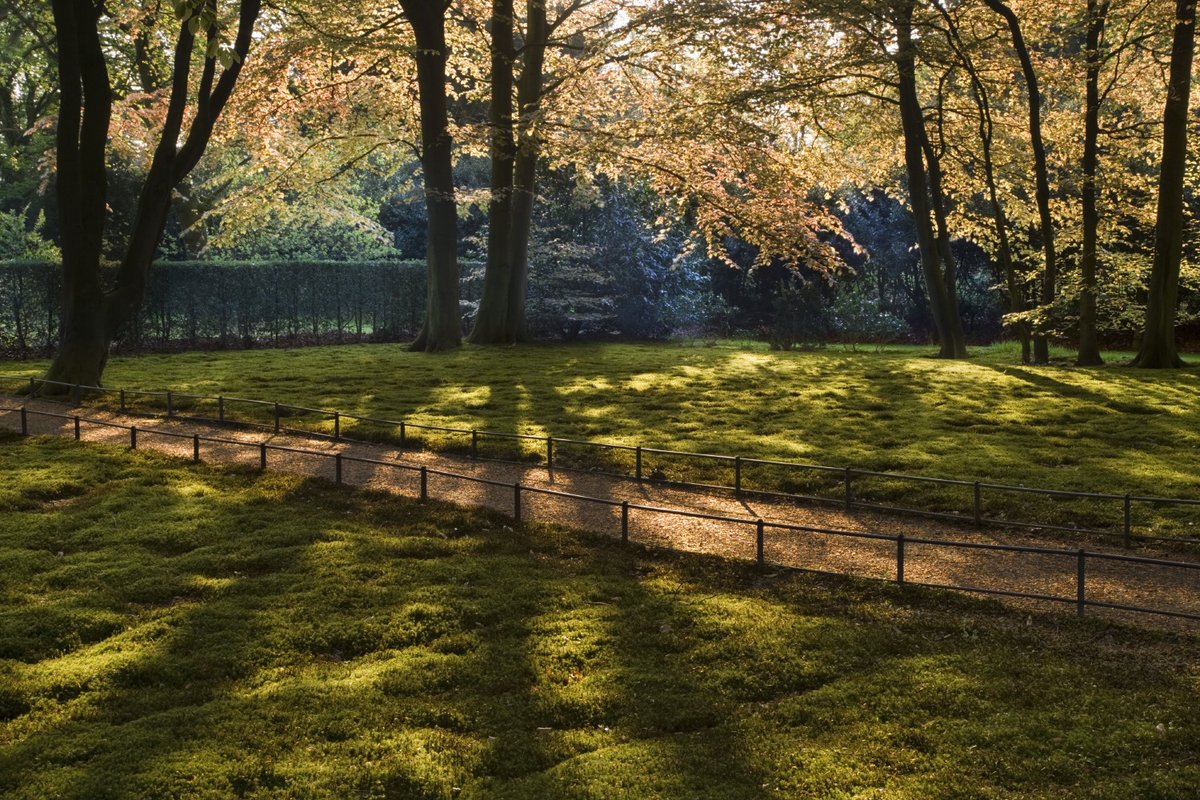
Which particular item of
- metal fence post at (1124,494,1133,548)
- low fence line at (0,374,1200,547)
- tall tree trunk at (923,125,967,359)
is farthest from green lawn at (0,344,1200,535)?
tall tree trunk at (923,125,967,359)

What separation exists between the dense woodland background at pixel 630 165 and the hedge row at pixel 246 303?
0.24 ft

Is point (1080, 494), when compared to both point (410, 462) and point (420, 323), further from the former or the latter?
point (420, 323)

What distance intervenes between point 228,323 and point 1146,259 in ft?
75.7

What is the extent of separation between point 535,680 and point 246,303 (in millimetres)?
26624

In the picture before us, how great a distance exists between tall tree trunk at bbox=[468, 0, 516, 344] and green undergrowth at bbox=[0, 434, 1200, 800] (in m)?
18.6

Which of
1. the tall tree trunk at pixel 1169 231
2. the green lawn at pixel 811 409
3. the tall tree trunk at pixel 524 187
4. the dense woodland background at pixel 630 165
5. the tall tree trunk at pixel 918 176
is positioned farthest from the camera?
the tall tree trunk at pixel 524 187

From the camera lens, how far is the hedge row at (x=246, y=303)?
26.2 m

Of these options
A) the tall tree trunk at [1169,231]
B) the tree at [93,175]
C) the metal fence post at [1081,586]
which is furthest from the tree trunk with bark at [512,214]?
the metal fence post at [1081,586]

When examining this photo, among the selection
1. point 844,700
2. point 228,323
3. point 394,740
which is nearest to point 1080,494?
point 844,700

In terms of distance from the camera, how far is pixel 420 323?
3447 cm

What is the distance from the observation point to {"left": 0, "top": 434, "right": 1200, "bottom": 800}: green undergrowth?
5.16m

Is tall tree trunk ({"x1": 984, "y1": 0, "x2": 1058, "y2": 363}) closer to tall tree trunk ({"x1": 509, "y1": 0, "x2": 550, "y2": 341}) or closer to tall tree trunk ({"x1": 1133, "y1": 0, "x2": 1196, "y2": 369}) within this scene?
tall tree trunk ({"x1": 1133, "y1": 0, "x2": 1196, "y2": 369})

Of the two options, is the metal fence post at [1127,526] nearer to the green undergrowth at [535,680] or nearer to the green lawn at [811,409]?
the green lawn at [811,409]

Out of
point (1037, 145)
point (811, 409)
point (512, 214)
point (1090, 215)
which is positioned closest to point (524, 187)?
point (512, 214)
